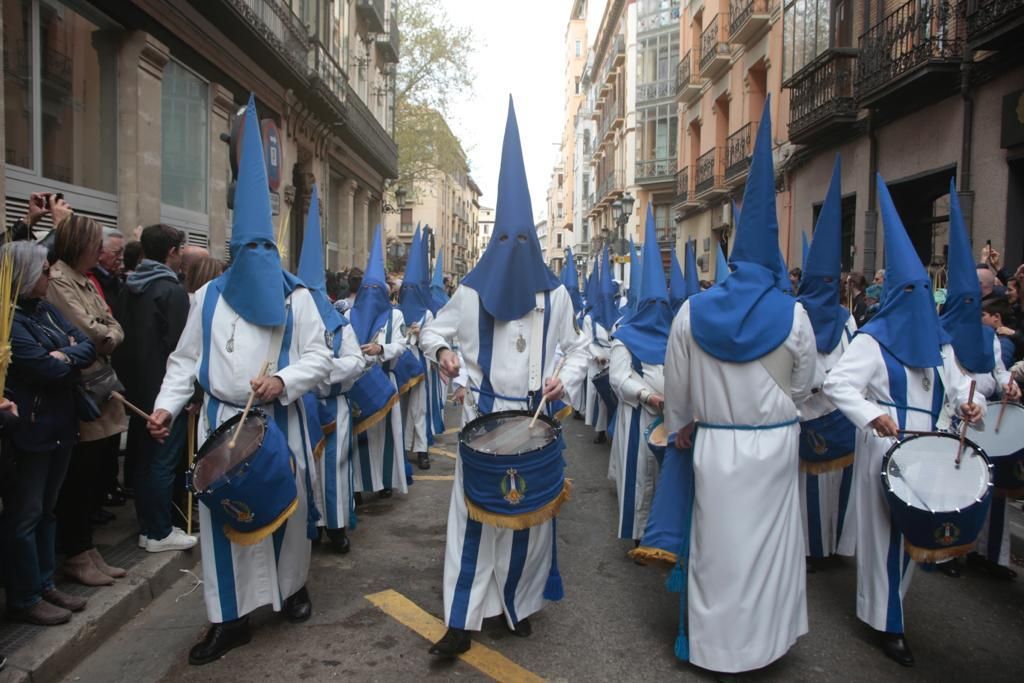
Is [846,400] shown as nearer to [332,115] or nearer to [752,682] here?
[752,682]

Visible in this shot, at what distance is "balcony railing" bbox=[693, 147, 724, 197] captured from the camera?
2369cm

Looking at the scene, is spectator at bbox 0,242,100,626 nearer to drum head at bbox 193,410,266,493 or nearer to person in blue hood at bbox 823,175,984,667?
drum head at bbox 193,410,266,493

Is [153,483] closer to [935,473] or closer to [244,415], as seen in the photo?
[244,415]

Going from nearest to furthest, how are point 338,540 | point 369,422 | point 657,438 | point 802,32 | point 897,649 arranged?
point 897,649 → point 657,438 → point 338,540 → point 369,422 → point 802,32

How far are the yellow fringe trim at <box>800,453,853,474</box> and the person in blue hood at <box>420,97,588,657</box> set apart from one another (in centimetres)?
182

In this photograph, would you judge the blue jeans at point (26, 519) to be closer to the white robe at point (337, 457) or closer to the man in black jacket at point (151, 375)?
the man in black jacket at point (151, 375)

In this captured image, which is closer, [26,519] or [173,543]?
[26,519]

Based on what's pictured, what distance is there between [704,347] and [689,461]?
25.2 inches

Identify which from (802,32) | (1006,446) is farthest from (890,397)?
(802,32)

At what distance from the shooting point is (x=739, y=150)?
70.6 ft

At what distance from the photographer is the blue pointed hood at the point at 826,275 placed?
202 inches

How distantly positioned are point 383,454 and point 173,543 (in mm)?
2091

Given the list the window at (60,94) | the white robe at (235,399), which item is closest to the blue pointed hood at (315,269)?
the white robe at (235,399)

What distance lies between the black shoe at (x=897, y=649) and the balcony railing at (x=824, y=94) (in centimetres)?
1240
